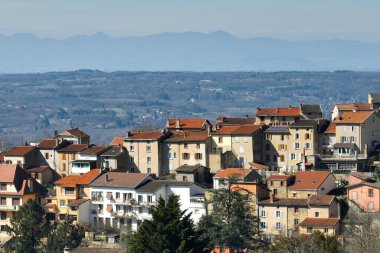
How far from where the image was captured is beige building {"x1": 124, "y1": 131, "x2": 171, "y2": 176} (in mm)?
70562

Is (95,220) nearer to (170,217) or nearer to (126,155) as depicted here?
(126,155)

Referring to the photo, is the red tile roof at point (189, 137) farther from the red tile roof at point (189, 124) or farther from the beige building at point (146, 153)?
the red tile roof at point (189, 124)

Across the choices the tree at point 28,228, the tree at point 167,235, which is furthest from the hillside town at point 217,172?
the tree at point 167,235

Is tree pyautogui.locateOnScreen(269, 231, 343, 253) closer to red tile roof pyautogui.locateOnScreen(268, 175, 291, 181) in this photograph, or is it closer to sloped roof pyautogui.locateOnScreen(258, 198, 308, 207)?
sloped roof pyautogui.locateOnScreen(258, 198, 308, 207)

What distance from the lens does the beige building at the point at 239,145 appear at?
2731 inches

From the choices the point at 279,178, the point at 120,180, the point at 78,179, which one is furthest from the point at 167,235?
the point at 78,179

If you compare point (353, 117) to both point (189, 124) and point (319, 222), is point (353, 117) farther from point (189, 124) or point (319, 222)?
point (319, 222)

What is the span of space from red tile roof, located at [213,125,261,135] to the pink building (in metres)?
10.9

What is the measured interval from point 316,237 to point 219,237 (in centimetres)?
622

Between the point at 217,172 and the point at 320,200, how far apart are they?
9404 mm

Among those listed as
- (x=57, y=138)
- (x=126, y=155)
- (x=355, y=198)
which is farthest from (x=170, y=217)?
(x=57, y=138)

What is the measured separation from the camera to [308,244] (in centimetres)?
4925

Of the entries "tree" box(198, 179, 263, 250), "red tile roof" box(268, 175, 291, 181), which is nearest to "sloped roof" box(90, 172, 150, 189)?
"tree" box(198, 179, 263, 250)

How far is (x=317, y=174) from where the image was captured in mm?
62062
